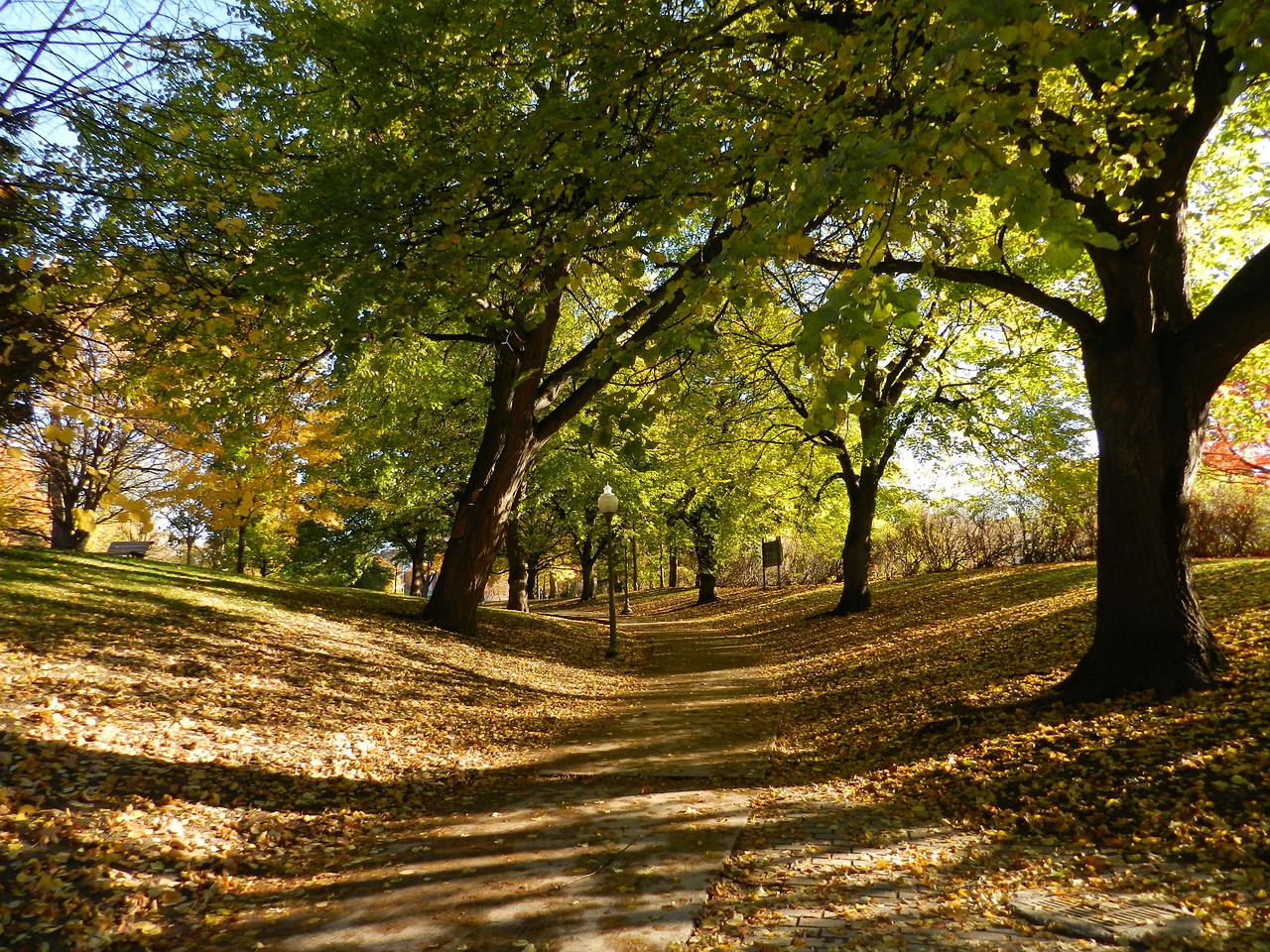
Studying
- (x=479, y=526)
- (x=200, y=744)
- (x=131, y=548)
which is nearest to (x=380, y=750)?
(x=200, y=744)

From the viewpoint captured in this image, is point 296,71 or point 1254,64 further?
point 296,71

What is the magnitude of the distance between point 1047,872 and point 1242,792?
1362 millimetres

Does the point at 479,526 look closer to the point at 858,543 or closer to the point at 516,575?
the point at 858,543

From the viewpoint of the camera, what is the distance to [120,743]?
4.34 metres

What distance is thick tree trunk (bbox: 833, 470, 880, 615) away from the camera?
15.8m

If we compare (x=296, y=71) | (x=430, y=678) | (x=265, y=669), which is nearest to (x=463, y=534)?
(x=430, y=678)

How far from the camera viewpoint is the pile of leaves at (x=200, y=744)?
323cm

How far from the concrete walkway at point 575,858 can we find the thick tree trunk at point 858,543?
963 cm

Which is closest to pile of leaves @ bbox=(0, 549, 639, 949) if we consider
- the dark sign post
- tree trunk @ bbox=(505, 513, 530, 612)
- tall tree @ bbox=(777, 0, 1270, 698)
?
tall tree @ bbox=(777, 0, 1270, 698)

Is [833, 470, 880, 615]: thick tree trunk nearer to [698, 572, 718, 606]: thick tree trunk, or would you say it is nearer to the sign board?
the sign board

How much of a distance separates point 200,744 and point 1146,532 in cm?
747

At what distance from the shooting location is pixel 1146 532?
5789mm

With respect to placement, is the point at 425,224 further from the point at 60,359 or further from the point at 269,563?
the point at 269,563

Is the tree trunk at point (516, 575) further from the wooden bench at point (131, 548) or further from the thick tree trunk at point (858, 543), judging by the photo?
the thick tree trunk at point (858, 543)
